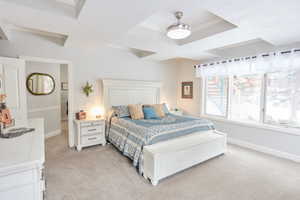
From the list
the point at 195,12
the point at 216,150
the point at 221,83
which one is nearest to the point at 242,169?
the point at 216,150

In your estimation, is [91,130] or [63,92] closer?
[91,130]

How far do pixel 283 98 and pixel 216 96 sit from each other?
1.44 metres

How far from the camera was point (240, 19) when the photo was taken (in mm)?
1890

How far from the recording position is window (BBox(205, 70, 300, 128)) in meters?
2.97

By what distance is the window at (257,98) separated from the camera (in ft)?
9.74

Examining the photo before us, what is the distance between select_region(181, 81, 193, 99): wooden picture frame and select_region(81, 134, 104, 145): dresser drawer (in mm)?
2930

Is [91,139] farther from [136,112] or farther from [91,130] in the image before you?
[136,112]

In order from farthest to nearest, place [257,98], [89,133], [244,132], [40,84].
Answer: [40,84], [244,132], [257,98], [89,133]

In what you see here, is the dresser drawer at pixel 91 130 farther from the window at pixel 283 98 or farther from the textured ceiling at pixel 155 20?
the window at pixel 283 98

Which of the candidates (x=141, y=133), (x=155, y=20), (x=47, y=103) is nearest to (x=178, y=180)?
(x=141, y=133)

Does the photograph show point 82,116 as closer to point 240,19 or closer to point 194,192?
point 194,192

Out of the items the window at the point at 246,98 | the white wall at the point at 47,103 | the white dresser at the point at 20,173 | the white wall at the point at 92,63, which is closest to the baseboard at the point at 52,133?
the white wall at the point at 47,103

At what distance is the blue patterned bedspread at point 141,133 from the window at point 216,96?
114 cm

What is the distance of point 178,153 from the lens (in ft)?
7.63
